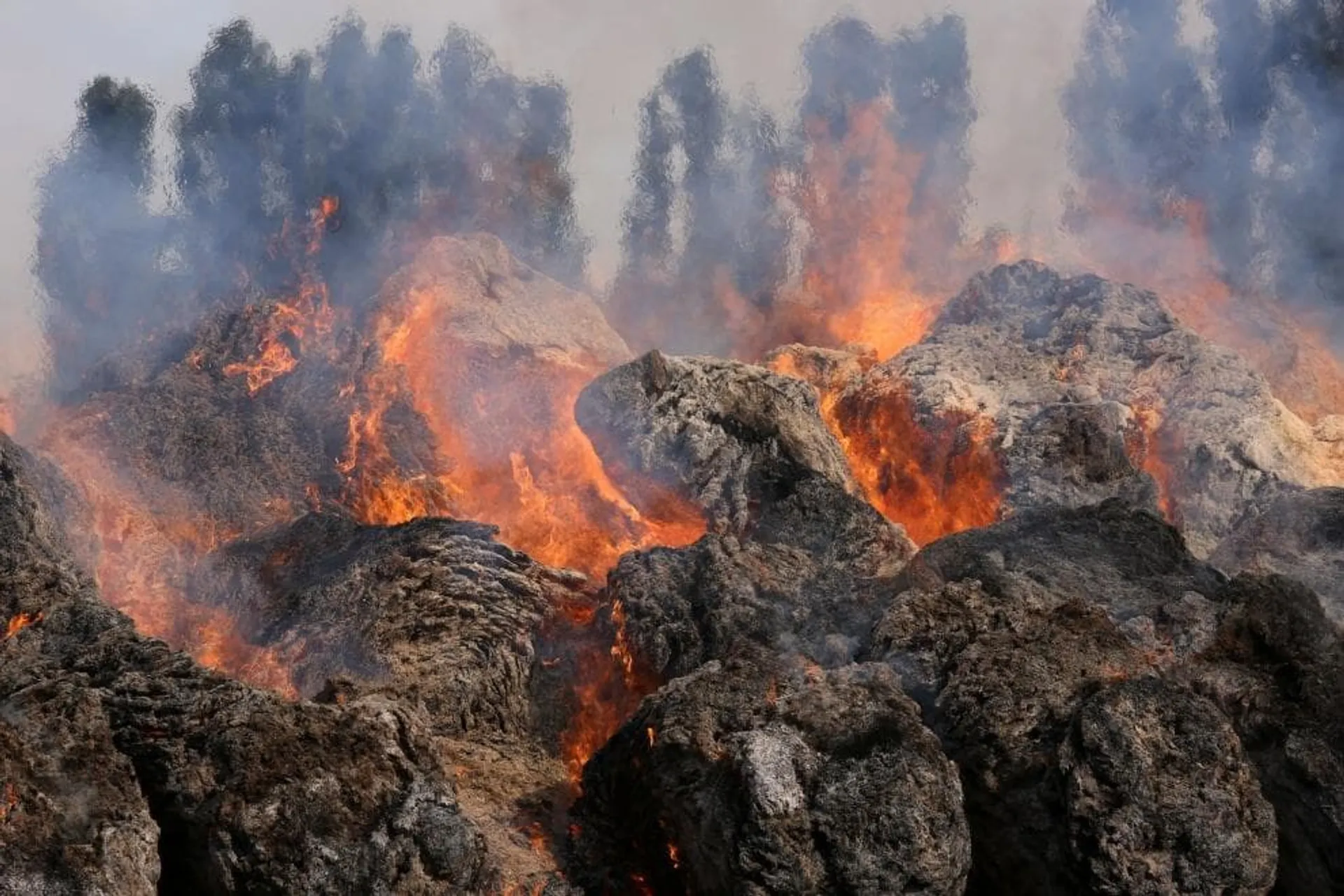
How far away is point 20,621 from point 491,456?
11269mm

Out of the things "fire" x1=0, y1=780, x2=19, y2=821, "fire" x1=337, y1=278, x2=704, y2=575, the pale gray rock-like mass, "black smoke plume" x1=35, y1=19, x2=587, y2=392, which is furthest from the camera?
"black smoke plume" x1=35, y1=19, x2=587, y2=392

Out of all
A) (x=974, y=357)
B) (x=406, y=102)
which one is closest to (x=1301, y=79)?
(x=974, y=357)

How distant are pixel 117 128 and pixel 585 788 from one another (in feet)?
99.8

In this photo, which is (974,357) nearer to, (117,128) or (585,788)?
(585,788)

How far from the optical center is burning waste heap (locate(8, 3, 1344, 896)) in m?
11.0

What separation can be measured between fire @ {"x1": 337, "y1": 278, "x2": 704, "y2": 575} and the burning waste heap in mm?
87

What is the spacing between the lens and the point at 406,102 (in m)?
39.1

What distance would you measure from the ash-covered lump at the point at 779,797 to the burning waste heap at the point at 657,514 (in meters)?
→ 0.05

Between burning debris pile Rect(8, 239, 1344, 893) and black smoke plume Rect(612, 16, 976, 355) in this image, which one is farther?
black smoke plume Rect(612, 16, 976, 355)

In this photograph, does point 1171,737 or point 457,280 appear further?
point 457,280

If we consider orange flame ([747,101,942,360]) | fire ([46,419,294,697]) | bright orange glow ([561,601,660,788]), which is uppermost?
orange flame ([747,101,942,360])

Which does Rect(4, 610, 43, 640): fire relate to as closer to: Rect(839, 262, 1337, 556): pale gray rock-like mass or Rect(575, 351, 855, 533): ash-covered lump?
Rect(575, 351, 855, 533): ash-covered lump

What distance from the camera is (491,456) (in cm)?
2461

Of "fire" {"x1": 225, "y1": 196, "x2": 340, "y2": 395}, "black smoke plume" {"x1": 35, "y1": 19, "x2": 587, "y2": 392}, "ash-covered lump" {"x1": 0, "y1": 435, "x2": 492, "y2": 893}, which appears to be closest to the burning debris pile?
"ash-covered lump" {"x1": 0, "y1": 435, "x2": 492, "y2": 893}
